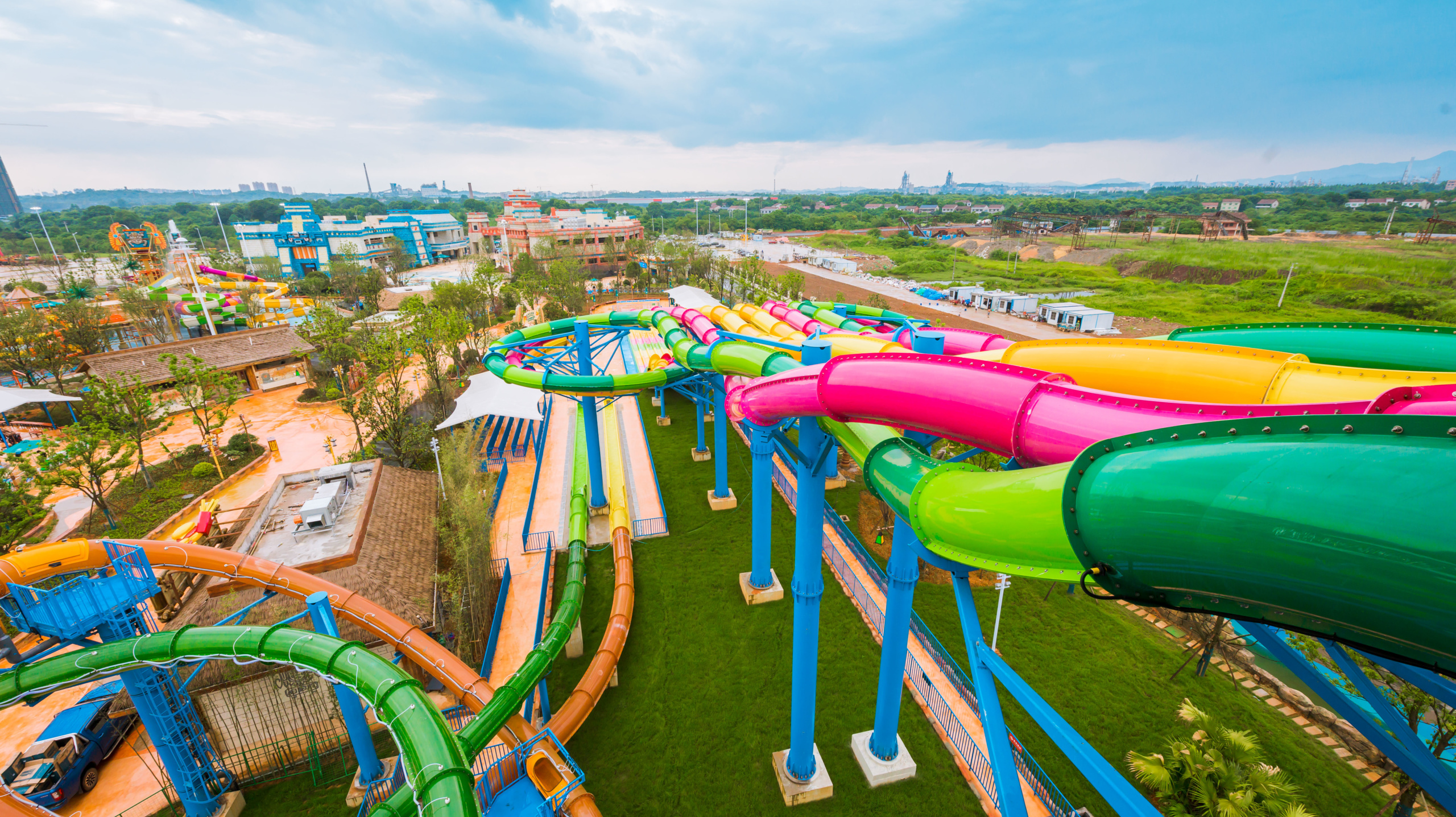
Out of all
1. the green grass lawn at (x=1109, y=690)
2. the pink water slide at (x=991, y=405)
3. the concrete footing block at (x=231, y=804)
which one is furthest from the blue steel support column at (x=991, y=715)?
the concrete footing block at (x=231, y=804)

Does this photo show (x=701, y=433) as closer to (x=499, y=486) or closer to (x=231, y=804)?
(x=499, y=486)

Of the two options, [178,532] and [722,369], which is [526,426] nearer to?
[178,532]

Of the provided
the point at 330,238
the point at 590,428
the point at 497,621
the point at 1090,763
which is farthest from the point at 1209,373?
the point at 330,238

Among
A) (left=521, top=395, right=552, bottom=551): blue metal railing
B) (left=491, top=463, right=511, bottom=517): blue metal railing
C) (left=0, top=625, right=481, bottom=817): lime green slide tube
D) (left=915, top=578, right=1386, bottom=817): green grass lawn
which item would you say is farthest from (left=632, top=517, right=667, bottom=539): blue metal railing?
(left=0, top=625, right=481, bottom=817): lime green slide tube

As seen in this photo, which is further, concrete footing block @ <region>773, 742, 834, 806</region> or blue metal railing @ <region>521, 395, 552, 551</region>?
blue metal railing @ <region>521, 395, 552, 551</region>

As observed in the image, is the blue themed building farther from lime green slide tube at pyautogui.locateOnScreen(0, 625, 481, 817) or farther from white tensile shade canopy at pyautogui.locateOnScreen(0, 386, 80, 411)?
lime green slide tube at pyautogui.locateOnScreen(0, 625, 481, 817)

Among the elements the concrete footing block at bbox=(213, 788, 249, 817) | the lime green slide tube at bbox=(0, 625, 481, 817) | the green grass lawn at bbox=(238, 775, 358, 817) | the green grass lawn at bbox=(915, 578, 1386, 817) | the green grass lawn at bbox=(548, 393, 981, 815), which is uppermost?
the lime green slide tube at bbox=(0, 625, 481, 817)

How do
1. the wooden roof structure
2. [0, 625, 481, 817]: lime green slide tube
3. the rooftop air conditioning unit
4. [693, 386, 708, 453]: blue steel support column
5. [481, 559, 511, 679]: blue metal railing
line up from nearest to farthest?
[0, 625, 481, 817]: lime green slide tube < [481, 559, 511, 679]: blue metal railing < the rooftop air conditioning unit < [693, 386, 708, 453]: blue steel support column < the wooden roof structure
